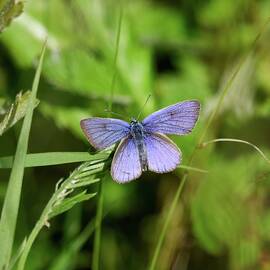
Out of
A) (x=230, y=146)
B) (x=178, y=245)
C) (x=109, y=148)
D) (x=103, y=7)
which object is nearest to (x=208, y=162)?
(x=230, y=146)

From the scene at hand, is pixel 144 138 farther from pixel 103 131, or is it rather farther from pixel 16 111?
pixel 16 111

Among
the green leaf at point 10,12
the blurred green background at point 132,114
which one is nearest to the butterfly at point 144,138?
the green leaf at point 10,12

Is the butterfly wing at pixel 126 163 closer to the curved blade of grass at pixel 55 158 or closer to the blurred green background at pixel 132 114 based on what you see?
the curved blade of grass at pixel 55 158

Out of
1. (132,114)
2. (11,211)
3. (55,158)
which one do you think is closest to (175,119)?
(55,158)

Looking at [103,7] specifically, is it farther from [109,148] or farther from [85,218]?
[109,148]

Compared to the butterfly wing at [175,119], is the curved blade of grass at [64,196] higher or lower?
lower

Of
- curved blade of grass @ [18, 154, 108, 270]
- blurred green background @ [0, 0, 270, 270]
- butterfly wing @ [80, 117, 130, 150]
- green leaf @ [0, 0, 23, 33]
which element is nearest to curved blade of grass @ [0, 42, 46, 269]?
curved blade of grass @ [18, 154, 108, 270]
